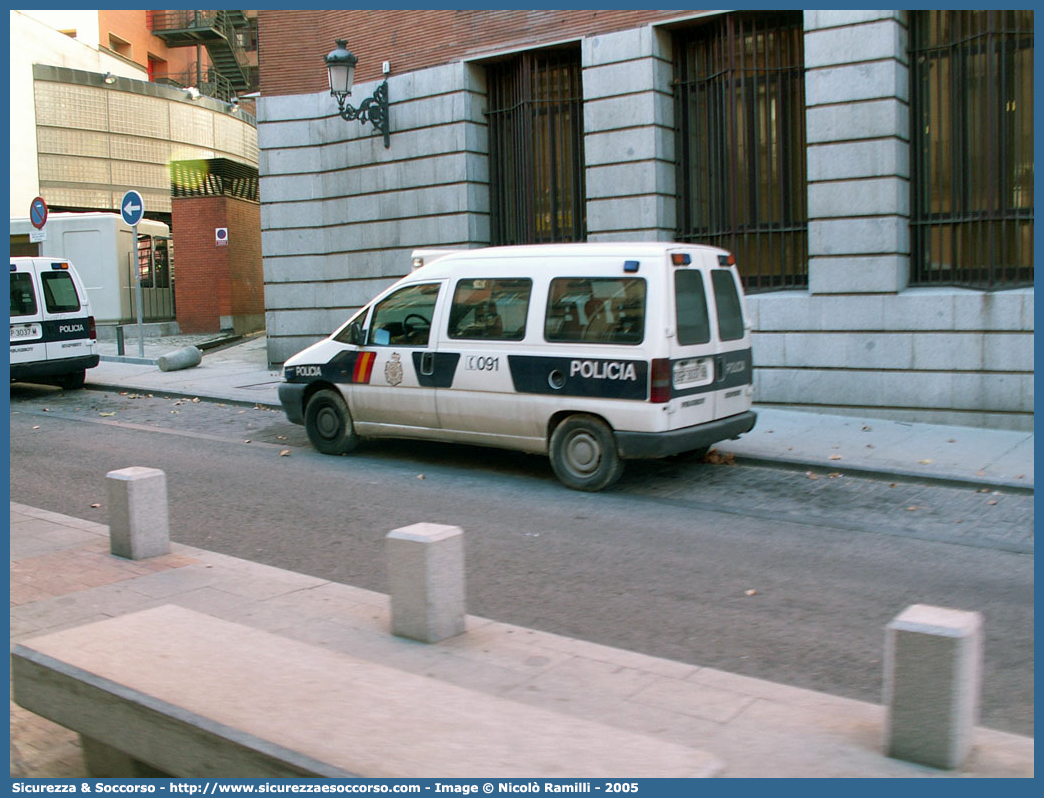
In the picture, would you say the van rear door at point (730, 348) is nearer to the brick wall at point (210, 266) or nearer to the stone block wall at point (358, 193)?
the stone block wall at point (358, 193)

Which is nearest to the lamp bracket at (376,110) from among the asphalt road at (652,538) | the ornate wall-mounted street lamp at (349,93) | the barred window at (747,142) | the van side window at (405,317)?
the ornate wall-mounted street lamp at (349,93)

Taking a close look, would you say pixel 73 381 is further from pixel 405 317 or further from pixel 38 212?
pixel 405 317

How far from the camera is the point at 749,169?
45.3 ft

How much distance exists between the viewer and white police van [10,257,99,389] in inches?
610

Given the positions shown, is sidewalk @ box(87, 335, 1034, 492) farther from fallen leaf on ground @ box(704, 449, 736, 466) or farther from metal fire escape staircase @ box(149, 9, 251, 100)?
metal fire escape staircase @ box(149, 9, 251, 100)

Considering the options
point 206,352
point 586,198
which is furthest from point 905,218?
point 206,352

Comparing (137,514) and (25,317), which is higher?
(25,317)

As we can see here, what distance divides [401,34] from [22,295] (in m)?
7.05

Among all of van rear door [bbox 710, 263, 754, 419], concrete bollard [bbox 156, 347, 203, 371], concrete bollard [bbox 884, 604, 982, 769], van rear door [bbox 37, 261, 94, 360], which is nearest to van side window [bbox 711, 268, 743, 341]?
van rear door [bbox 710, 263, 754, 419]

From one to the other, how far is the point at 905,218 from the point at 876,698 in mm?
9270

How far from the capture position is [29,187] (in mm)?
33531

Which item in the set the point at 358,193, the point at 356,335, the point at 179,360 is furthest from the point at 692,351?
the point at 179,360

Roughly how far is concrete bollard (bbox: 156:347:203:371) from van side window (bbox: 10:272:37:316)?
2774 mm

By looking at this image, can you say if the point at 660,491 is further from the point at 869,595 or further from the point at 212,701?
the point at 212,701
